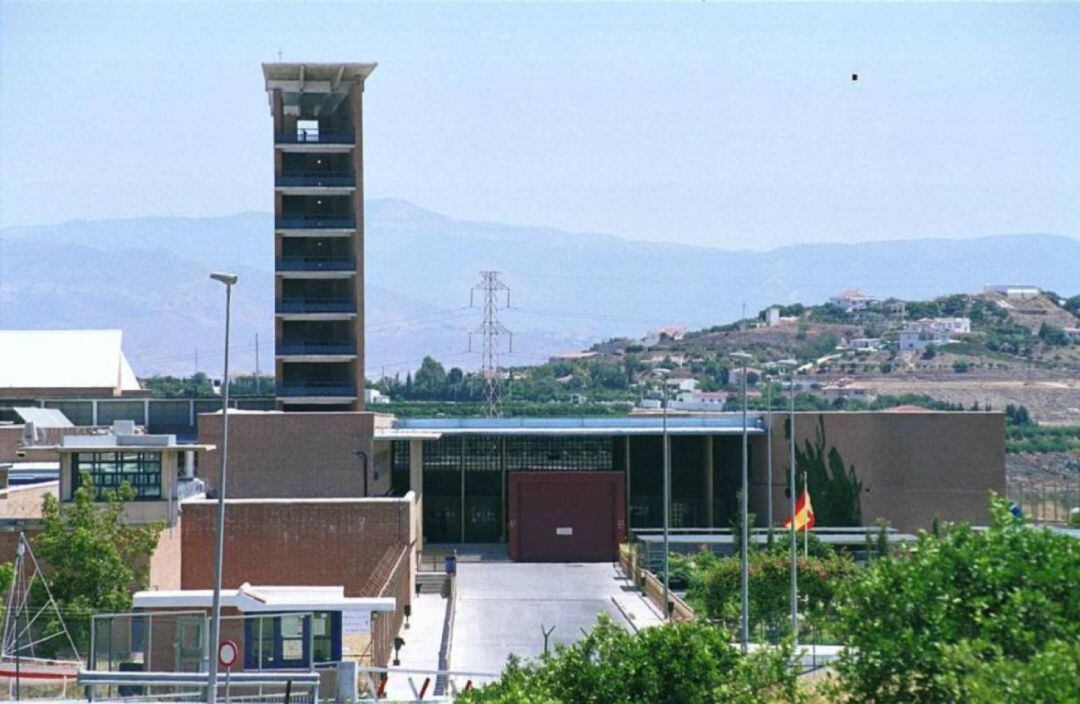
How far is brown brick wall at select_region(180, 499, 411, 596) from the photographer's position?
54344 mm

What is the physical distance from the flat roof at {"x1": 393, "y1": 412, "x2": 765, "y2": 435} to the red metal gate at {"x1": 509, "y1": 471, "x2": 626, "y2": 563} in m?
4.44

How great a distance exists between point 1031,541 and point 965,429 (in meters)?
53.9

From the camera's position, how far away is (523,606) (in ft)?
196

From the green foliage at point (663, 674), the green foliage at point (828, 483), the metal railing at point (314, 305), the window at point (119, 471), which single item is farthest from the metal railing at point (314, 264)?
the green foliage at point (663, 674)

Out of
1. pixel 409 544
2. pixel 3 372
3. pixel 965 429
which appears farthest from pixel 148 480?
pixel 3 372

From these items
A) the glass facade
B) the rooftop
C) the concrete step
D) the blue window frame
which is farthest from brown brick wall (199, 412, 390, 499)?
the rooftop

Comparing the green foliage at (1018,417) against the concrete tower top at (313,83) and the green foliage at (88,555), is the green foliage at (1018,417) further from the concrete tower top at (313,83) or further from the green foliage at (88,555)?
the green foliage at (88,555)

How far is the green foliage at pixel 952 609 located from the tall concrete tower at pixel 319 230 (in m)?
62.2

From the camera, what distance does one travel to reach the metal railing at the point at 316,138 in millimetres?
82750

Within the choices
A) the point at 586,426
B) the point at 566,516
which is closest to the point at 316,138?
the point at 586,426

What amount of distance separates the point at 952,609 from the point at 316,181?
63920 millimetres

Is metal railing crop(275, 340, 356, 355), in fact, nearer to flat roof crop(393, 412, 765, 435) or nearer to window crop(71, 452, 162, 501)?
flat roof crop(393, 412, 765, 435)

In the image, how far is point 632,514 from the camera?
8544 centimetres

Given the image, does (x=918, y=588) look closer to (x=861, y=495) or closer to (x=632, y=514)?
(x=861, y=495)
